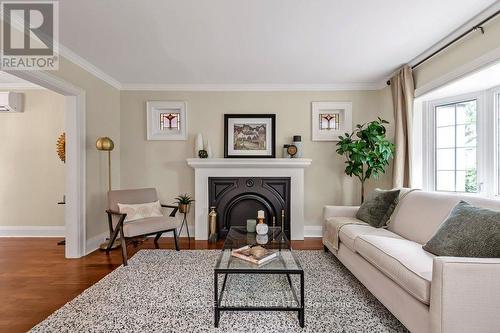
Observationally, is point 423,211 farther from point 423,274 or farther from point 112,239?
point 112,239

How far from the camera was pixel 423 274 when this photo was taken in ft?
5.16

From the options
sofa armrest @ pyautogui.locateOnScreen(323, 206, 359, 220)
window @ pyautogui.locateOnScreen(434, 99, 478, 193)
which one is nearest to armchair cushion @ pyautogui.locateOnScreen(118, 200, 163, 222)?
sofa armrest @ pyautogui.locateOnScreen(323, 206, 359, 220)

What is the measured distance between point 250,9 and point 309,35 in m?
0.77

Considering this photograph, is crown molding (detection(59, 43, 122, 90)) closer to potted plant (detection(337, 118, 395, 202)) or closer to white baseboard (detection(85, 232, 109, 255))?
white baseboard (detection(85, 232, 109, 255))

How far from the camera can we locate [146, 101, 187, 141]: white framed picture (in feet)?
14.4

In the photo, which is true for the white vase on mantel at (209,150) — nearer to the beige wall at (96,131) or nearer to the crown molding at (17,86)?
the beige wall at (96,131)

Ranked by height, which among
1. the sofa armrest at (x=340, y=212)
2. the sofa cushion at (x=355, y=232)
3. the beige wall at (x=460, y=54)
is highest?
the beige wall at (x=460, y=54)

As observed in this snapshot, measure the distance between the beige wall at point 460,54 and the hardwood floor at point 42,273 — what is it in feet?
8.86

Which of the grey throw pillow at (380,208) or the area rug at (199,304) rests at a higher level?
the grey throw pillow at (380,208)

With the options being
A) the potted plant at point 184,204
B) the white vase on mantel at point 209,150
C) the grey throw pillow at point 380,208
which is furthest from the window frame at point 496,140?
the potted plant at point 184,204

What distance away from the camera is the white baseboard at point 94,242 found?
3525mm

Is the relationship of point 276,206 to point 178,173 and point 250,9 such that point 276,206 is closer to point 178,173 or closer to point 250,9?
point 178,173

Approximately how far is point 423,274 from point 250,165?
2822 millimetres

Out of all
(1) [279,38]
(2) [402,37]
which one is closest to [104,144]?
(1) [279,38]
